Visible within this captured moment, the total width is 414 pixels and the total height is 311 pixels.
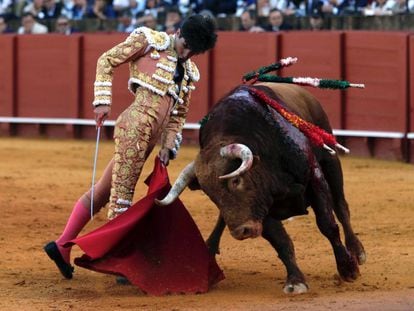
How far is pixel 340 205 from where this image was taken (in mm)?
6719

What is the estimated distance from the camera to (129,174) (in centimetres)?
588

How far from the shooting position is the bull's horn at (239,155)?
17.3ft

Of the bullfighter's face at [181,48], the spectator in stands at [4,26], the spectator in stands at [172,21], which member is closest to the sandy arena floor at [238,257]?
the bullfighter's face at [181,48]

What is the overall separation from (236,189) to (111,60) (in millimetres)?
1012

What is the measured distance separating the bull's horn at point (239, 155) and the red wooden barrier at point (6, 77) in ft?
31.5

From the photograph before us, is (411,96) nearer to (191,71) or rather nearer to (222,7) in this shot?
(222,7)

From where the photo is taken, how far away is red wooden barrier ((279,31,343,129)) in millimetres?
11938

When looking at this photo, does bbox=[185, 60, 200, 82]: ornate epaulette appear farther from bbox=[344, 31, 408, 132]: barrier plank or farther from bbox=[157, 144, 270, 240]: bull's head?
bbox=[344, 31, 408, 132]: barrier plank

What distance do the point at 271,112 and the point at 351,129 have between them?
6.20 meters

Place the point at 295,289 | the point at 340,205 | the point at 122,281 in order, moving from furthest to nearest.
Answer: the point at 340,205
the point at 122,281
the point at 295,289

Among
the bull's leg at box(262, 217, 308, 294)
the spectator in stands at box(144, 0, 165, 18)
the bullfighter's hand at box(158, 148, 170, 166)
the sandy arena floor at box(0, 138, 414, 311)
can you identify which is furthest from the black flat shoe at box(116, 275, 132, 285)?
the spectator in stands at box(144, 0, 165, 18)

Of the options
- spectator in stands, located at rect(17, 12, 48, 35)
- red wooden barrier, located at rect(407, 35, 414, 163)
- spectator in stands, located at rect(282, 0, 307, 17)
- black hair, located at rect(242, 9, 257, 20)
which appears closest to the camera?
red wooden barrier, located at rect(407, 35, 414, 163)

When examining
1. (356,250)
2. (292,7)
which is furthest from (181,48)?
(292,7)

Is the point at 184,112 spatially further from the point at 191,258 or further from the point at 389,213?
the point at 389,213
